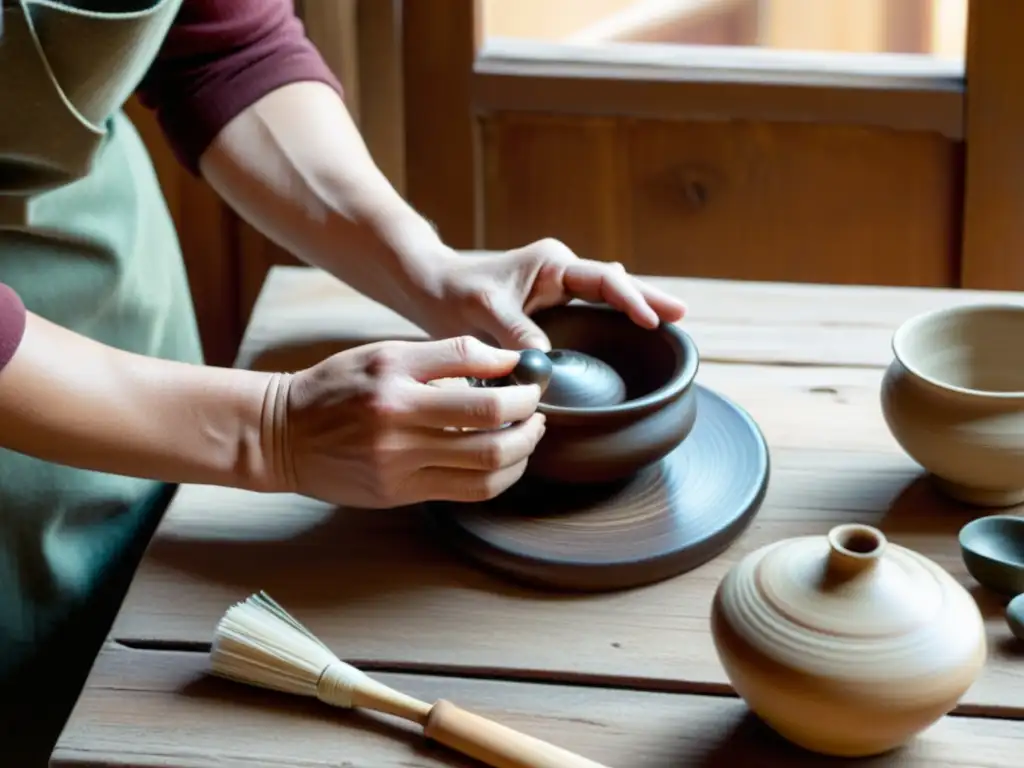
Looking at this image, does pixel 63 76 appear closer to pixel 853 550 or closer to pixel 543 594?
pixel 543 594

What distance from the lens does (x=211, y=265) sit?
6.38ft

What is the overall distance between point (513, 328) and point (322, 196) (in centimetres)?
24

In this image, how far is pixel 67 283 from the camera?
1.09 m

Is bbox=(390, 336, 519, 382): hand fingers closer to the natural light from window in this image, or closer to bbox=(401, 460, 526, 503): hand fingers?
bbox=(401, 460, 526, 503): hand fingers

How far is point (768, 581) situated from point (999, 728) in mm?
178

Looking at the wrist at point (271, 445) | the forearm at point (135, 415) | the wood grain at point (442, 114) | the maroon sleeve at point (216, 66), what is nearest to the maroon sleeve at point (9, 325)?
the forearm at point (135, 415)

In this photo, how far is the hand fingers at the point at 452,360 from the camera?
913 millimetres

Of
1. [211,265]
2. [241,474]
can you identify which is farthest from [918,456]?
[211,265]

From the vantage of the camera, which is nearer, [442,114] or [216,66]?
[216,66]

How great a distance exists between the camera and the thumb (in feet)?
3.40

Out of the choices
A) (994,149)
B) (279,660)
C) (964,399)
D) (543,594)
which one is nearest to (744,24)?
(994,149)

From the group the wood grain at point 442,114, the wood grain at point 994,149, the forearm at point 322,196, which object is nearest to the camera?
the forearm at point 322,196

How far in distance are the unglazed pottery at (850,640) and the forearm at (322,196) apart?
491 mm

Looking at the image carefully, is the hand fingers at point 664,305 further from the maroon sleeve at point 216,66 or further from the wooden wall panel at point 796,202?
the wooden wall panel at point 796,202
